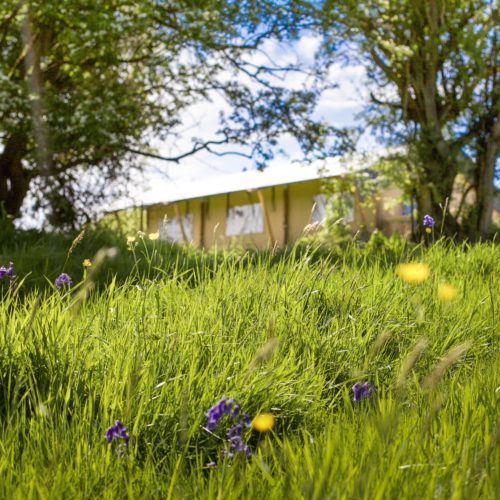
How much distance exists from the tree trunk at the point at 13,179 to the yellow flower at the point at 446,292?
1274 centimetres

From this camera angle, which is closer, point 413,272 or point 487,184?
point 413,272

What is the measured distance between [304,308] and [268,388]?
4.55 feet

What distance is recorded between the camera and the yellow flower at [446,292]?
17.3ft

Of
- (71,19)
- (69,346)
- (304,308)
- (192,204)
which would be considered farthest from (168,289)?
(192,204)

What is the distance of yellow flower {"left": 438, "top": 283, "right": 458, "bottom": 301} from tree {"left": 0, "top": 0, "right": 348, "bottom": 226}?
9654mm

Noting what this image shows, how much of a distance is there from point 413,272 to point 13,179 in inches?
516

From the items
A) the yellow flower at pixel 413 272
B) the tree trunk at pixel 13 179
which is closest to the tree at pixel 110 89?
the tree trunk at pixel 13 179

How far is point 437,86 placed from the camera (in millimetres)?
17984

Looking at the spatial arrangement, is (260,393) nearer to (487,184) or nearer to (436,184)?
(436,184)

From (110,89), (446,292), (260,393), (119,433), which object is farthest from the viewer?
(110,89)

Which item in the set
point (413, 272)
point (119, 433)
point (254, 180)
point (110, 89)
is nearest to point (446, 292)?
point (413, 272)

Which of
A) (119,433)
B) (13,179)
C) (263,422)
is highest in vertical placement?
(13,179)

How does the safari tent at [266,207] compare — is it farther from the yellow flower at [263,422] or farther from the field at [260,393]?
the yellow flower at [263,422]

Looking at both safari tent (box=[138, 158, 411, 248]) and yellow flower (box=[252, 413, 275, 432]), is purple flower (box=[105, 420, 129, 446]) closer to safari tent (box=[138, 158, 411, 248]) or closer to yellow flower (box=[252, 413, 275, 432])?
yellow flower (box=[252, 413, 275, 432])
